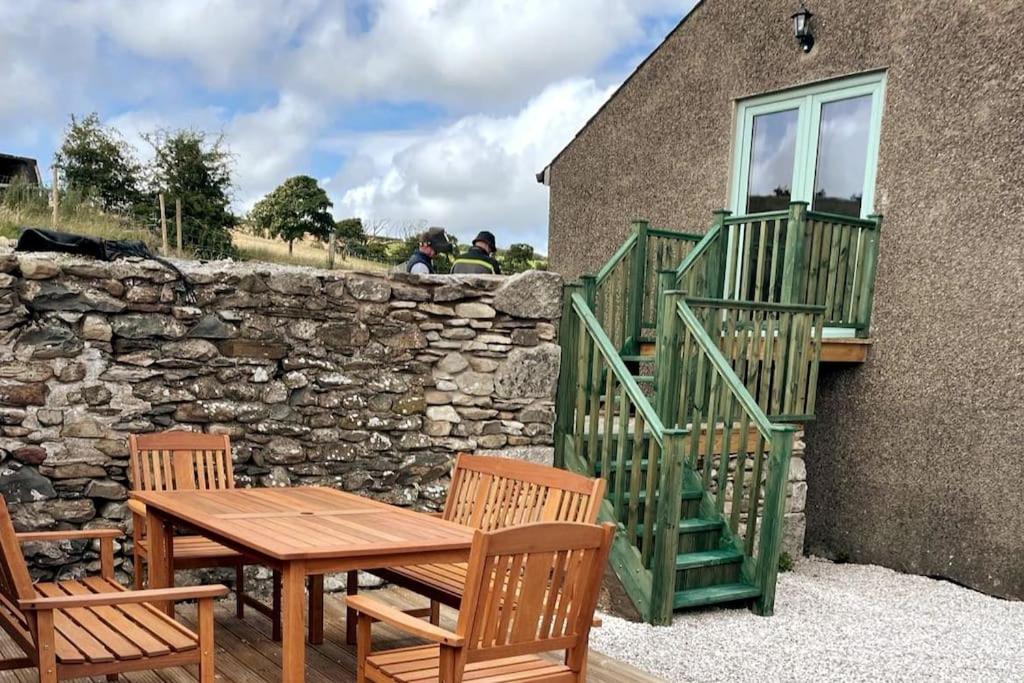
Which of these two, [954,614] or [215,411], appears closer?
[215,411]

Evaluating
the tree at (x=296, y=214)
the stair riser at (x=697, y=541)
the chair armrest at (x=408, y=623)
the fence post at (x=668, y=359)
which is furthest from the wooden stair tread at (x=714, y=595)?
the tree at (x=296, y=214)

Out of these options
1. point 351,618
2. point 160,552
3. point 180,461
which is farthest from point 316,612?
point 180,461

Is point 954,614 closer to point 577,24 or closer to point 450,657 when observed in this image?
point 450,657

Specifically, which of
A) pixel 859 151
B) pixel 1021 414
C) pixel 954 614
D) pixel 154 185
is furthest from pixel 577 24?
pixel 154 185

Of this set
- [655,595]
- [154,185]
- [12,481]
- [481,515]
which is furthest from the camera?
[154,185]

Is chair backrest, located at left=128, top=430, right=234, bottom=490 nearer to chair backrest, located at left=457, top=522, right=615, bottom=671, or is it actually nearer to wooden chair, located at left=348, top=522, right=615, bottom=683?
wooden chair, located at left=348, top=522, right=615, bottom=683

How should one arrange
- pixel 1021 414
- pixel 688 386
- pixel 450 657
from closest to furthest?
pixel 450 657 → pixel 688 386 → pixel 1021 414

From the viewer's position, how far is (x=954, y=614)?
17.0 ft

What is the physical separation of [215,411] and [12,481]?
37.8 inches

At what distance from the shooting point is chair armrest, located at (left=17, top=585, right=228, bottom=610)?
2371 millimetres

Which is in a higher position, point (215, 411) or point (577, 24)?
point (577, 24)

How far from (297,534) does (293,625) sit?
1.14ft

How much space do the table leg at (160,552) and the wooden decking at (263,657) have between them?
326 millimetres

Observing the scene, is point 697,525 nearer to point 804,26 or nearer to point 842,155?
point 842,155
